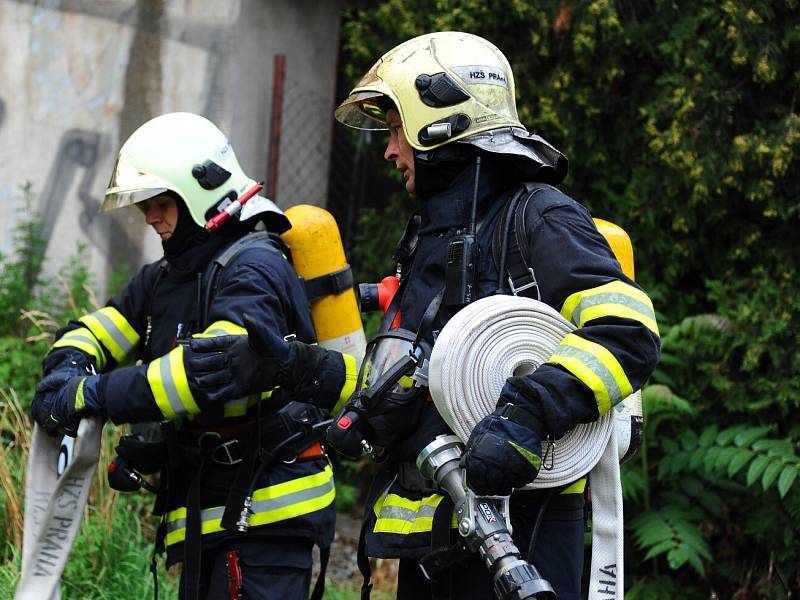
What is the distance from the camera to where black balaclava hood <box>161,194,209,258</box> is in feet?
11.5

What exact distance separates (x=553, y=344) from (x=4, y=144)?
206 inches

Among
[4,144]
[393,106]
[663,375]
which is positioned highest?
[393,106]

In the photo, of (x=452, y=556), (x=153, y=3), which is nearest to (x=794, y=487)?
(x=452, y=556)

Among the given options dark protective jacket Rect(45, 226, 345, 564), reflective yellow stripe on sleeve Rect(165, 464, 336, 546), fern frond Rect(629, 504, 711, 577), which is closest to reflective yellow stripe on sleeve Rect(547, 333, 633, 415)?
dark protective jacket Rect(45, 226, 345, 564)

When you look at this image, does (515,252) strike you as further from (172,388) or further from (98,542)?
(98,542)

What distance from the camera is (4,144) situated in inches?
265

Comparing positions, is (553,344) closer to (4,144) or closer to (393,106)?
(393,106)

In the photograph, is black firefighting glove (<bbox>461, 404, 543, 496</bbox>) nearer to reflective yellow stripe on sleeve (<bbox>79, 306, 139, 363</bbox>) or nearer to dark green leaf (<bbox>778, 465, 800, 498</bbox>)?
reflective yellow stripe on sleeve (<bbox>79, 306, 139, 363</bbox>)

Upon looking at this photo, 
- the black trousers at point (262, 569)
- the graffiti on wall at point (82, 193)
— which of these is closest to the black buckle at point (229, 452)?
the black trousers at point (262, 569)

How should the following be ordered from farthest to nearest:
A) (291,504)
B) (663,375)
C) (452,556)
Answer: (663,375) → (291,504) → (452,556)

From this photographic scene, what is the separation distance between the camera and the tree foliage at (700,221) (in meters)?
4.73

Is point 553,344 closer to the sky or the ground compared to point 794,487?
closer to the sky

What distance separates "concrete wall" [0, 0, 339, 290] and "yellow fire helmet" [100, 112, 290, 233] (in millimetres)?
2998

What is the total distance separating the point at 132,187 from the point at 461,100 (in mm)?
1262
